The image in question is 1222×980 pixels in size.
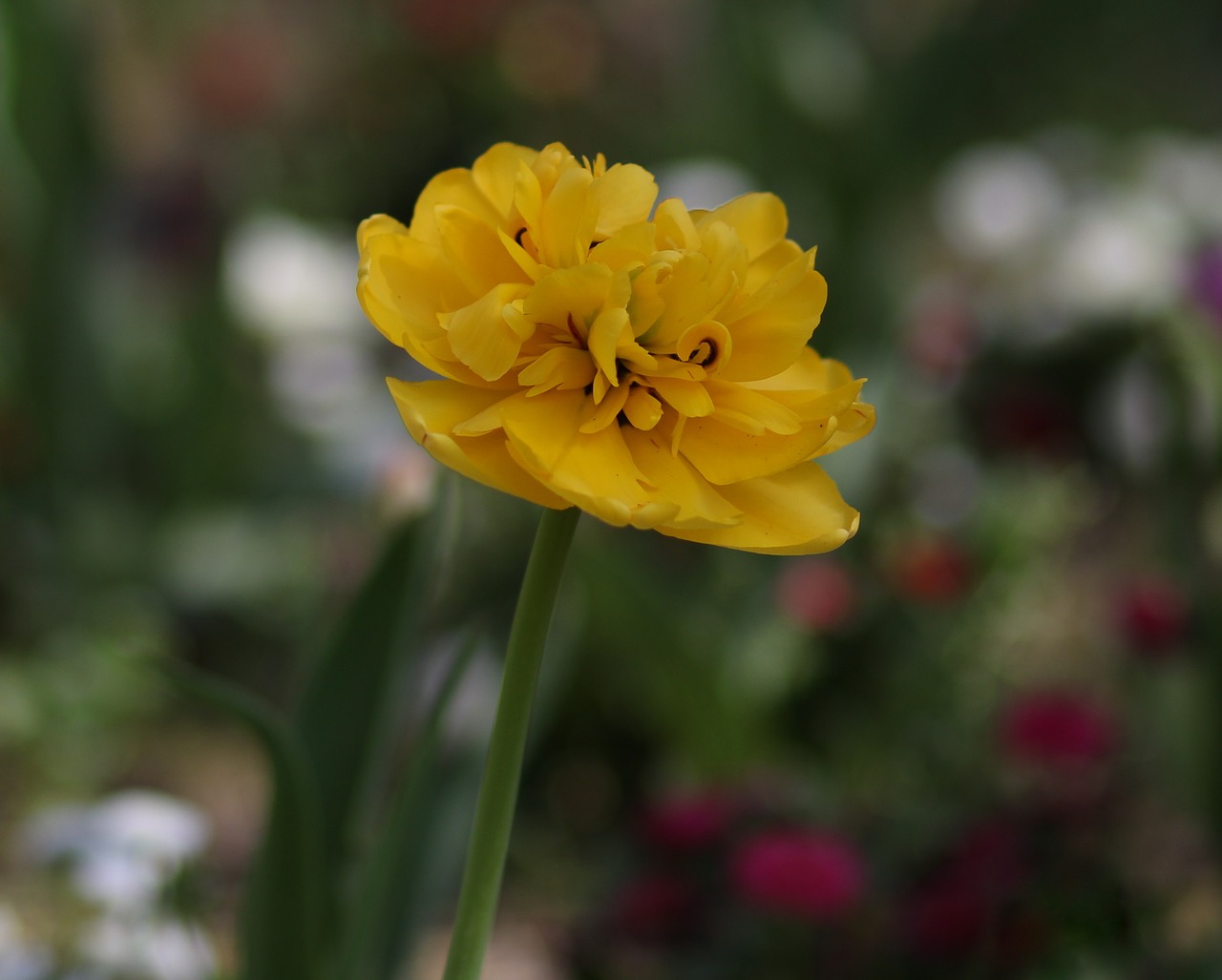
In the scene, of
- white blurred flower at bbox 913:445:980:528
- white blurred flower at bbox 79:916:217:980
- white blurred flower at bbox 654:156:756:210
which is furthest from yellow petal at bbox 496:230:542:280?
white blurred flower at bbox 654:156:756:210

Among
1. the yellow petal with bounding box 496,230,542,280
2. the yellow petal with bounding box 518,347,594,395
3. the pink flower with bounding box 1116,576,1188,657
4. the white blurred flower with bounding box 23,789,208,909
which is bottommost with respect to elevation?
the white blurred flower with bounding box 23,789,208,909

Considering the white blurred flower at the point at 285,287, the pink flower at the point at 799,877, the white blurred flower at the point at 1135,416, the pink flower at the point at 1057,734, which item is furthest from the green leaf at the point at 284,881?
the white blurred flower at the point at 285,287

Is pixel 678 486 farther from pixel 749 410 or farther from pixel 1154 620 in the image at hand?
pixel 1154 620

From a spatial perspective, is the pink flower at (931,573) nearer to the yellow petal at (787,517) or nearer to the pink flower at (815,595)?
the pink flower at (815,595)

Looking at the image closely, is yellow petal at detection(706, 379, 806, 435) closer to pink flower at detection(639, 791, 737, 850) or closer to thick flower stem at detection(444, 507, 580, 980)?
thick flower stem at detection(444, 507, 580, 980)

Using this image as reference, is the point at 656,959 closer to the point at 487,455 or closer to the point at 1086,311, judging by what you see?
the point at 487,455

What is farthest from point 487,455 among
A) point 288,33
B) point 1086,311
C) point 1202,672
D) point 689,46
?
point 288,33
